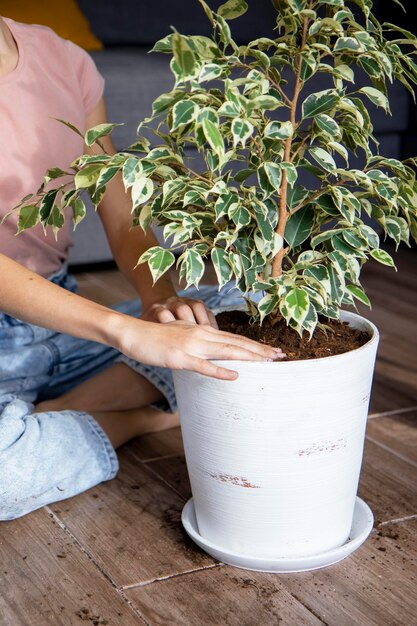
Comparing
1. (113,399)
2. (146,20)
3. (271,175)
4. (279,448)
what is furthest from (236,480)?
(146,20)

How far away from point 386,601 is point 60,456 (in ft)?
1.76

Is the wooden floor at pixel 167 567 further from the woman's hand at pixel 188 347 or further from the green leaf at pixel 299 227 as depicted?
the green leaf at pixel 299 227

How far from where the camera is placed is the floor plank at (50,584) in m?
1.11

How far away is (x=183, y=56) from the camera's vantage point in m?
0.92

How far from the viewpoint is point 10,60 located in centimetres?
150

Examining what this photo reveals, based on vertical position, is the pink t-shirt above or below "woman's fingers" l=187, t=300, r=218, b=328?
above

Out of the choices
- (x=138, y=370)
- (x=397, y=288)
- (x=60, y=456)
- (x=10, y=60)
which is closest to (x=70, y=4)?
(x=397, y=288)

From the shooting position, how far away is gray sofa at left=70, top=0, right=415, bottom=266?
9.04 ft

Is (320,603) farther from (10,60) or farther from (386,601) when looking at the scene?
(10,60)

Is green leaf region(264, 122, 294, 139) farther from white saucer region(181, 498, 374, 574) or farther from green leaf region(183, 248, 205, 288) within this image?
white saucer region(181, 498, 374, 574)

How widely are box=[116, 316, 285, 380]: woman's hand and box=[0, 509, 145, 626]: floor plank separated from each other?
316mm

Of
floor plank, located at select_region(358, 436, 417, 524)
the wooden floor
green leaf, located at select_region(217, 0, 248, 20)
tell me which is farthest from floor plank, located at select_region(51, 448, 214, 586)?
green leaf, located at select_region(217, 0, 248, 20)


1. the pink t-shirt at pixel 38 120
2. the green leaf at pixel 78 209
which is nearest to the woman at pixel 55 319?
the pink t-shirt at pixel 38 120

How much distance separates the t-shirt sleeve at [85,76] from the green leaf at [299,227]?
2.03ft
